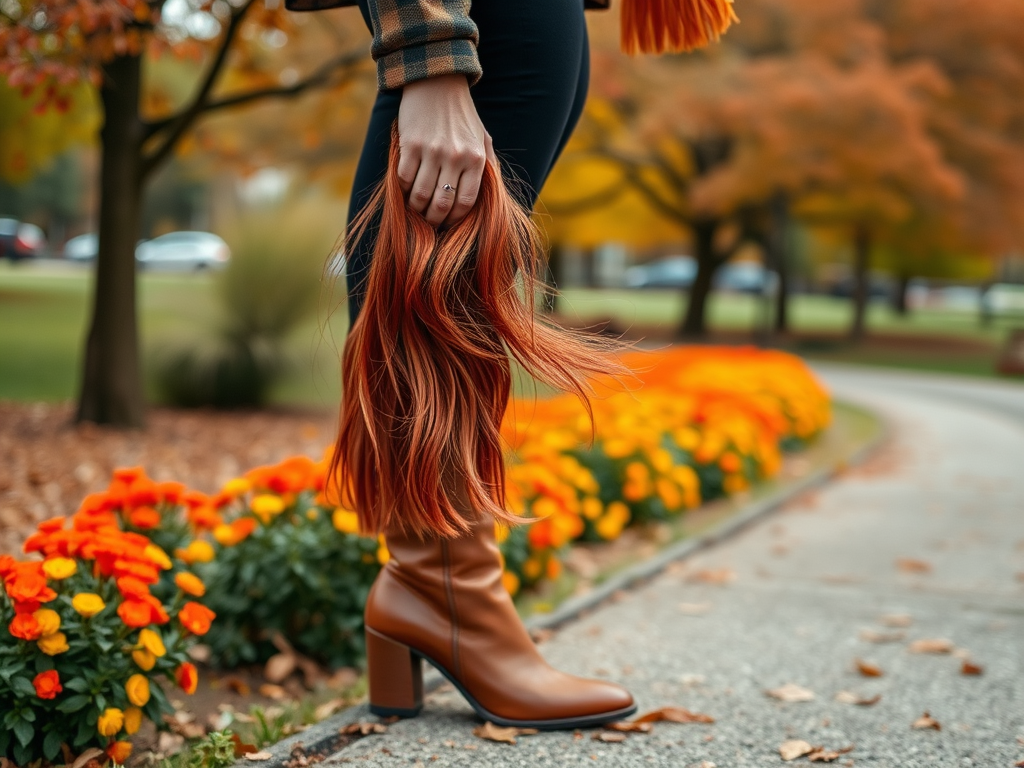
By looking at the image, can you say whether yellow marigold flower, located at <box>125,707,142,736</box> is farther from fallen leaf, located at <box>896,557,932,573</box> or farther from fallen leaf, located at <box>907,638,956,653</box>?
fallen leaf, located at <box>896,557,932,573</box>

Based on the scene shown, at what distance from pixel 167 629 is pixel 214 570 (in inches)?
16.8

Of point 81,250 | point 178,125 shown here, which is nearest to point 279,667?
point 178,125

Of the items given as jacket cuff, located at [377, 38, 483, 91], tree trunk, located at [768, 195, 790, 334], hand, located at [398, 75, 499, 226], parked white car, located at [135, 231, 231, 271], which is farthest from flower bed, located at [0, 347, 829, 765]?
parked white car, located at [135, 231, 231, 271]

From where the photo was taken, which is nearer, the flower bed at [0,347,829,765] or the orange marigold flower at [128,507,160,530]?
the flower bed at [0,347,829,765]

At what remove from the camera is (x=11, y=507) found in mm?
3580

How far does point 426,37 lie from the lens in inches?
56.2

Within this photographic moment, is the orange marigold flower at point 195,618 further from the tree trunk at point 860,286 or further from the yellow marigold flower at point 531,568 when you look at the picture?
the tree trunk at point 860,286

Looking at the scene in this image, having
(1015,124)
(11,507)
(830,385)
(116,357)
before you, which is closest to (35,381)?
(116,357)

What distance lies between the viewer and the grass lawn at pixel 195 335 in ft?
24.4

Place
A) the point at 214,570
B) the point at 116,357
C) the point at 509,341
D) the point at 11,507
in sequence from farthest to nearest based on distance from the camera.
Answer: the point at 116,357 → the point at 11,507 → the point at 214,570 → the point at 509,341

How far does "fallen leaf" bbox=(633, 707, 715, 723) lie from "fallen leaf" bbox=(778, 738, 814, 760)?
0.58 ft

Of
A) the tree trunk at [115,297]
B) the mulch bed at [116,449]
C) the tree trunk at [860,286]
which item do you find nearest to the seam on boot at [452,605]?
the mulch bed at [116,449]

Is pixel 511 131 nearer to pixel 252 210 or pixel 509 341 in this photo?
pixel 509 341

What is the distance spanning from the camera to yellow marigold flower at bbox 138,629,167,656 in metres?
1.69
